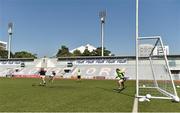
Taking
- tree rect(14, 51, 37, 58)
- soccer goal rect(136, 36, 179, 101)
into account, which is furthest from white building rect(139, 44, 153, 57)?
tree rect(14, 51, 37, 58)

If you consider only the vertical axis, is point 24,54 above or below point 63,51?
below

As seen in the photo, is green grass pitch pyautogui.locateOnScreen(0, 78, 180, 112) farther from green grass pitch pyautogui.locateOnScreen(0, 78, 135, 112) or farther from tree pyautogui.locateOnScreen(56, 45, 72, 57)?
tree pyautogui.locateOnScreen(56, 45, 72, 57)

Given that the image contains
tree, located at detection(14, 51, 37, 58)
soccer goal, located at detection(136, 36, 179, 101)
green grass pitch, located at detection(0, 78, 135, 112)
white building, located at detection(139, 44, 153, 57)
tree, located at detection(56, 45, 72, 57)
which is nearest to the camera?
green grass pitch, located at detection(0, 78, 135, 112)

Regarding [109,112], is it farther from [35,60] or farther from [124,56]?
[35,60]

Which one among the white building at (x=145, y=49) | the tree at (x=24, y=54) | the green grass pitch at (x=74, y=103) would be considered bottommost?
the green grass pitch at (x=74, y=103)

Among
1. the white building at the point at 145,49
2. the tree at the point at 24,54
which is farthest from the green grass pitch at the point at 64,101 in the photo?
the tree at the point at 24,54

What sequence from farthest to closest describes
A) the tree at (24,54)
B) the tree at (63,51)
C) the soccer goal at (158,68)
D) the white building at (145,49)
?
the tree at (24,54) < the tree at (63,51) < the white building at (145,49) < the soccer goal at (158,68)

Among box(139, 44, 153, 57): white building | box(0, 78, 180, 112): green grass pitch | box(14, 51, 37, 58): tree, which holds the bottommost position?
box(0, 78, 180, 112): green grass pitch

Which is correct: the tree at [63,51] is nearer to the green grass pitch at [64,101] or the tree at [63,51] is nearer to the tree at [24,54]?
the tree at [24,54]

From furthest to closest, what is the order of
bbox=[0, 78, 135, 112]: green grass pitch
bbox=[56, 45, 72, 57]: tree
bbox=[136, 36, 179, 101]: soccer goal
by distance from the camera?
bbox=[56, 45, 72, 57]: tree
bbox=[136, 36, 179, 101]: soccer goal
bbox=[0, 78, 135, 112]: green grass pitch

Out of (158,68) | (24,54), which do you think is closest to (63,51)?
(24,54)

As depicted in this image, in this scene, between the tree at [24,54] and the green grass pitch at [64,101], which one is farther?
the tree at [24,54]

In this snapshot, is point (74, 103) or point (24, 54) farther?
point (24, 54)

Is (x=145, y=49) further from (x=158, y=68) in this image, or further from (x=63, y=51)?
(x=63, y=51)
